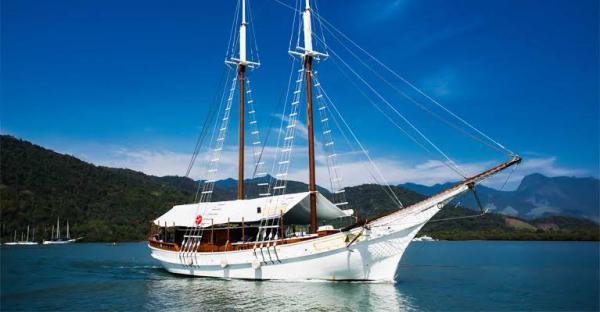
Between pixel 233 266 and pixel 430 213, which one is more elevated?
pixel 430 213

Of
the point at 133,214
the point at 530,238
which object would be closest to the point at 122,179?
the point at 133,214

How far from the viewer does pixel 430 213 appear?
28.1 metres

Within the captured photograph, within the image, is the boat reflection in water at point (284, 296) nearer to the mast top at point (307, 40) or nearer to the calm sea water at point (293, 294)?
the calm sea water at point (293, 294)

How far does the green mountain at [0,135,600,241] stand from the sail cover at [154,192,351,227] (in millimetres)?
109136

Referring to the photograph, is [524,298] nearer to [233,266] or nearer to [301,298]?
[301,298]

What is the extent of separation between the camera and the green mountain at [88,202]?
13750 cm

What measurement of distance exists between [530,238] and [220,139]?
468ft

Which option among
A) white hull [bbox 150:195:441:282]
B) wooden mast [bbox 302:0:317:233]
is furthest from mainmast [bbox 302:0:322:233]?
white hull [bbox 150:195:441:282]

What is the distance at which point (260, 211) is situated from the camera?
107 feet

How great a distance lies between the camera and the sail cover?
31.9 metres

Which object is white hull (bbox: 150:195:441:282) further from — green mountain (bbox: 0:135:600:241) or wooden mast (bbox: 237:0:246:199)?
green mountain (bbox: 0:135:600:241)

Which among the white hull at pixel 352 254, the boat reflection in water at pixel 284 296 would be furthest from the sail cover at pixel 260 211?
the boat reflection in water at pixel 284 296

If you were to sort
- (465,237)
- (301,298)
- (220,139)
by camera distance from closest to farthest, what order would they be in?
(301,298)
(220,139)
(465,237)

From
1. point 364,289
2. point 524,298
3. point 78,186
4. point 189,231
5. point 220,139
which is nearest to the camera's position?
point 364,289
